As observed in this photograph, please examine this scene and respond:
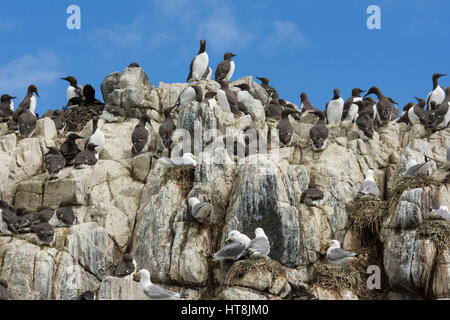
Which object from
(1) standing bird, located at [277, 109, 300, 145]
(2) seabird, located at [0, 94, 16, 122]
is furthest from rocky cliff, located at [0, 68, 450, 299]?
(2) seabird, located at [0, 94, 16, 122]

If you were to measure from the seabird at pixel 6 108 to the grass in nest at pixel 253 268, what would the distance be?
12910 millimetres

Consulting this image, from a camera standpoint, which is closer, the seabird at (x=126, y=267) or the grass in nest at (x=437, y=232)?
the grass in nest at (x=437, y=232)

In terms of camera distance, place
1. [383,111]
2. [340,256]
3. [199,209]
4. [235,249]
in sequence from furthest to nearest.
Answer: [383,111]
[199,209]
[340,256]
[235,249]

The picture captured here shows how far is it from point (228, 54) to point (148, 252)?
1181 cm

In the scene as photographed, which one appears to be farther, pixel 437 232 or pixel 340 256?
pixel 340 256

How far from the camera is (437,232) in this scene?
70.0ft

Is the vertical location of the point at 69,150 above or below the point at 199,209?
above

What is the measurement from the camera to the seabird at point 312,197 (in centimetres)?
2347

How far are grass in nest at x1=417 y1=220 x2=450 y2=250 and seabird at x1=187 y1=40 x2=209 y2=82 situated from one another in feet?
39.9

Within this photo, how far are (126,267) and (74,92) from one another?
13154 millimetres

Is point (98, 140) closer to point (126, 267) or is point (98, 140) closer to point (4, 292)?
point (126, 267)

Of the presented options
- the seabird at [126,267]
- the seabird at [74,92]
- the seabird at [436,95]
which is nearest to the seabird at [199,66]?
the seabird at [74,92]

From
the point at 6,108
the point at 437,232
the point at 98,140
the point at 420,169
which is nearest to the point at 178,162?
the point at 98,140

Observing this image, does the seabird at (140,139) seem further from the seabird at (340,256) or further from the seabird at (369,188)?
the seabird at (340,256)
